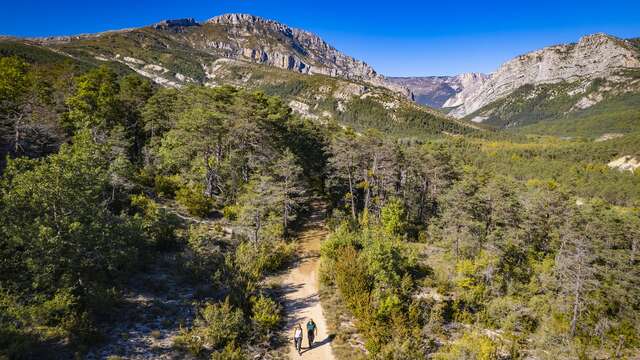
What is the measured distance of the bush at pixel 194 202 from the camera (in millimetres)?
33531

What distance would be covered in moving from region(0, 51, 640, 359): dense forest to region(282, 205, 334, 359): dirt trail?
100 centimetres

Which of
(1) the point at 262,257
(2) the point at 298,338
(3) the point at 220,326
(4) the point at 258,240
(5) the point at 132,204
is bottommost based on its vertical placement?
(2) the point at 298,338

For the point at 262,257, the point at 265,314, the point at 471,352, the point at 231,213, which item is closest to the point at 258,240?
the point at 262,257

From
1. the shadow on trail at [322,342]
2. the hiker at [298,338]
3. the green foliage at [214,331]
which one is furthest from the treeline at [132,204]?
→ the shadow on trail at [322,342]

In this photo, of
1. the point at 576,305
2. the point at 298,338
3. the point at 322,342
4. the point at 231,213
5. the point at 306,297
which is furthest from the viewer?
the point at 231,213

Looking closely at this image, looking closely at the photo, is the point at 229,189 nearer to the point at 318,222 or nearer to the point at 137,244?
the point at 318,222

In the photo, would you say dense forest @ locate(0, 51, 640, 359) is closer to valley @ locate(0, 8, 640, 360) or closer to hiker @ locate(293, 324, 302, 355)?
valley @ locate(0, 8, 640, 360)

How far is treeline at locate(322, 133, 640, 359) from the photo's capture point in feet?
68.5

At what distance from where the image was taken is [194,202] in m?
34.0

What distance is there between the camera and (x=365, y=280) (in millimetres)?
23703

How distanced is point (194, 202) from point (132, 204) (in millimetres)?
6931

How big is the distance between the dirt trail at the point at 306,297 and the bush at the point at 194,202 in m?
9.96

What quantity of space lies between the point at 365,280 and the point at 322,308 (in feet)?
12.0

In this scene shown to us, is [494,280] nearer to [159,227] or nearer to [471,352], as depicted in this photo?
[471,352]
